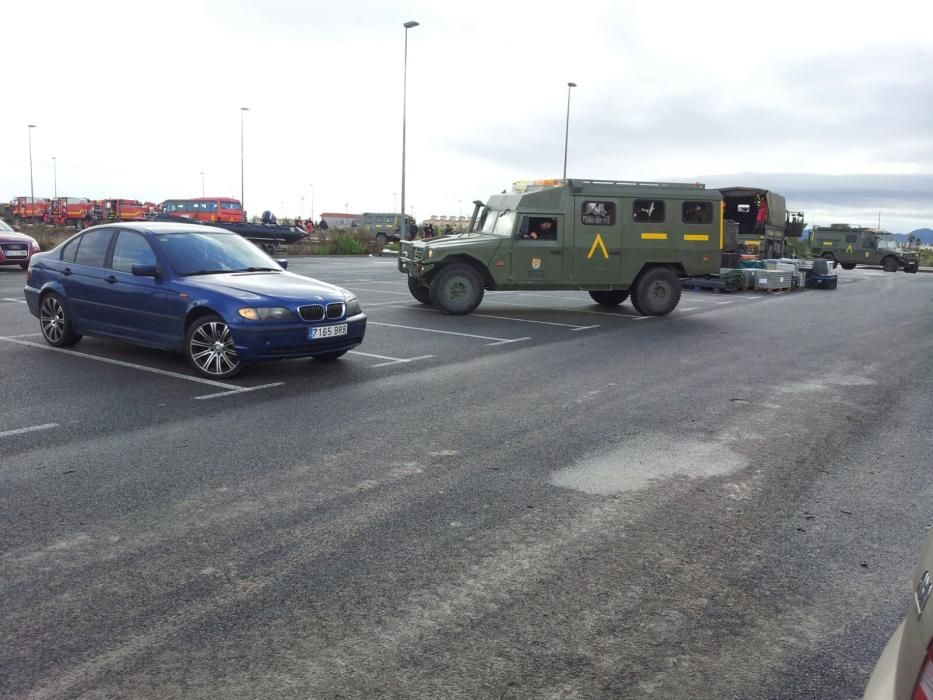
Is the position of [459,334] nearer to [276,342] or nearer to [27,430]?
[276,342]

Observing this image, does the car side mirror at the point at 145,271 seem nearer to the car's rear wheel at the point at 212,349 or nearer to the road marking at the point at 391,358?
the car's rear wheel at the point at 212,349

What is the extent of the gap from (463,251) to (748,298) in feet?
31.3

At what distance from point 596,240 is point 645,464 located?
31.0ft

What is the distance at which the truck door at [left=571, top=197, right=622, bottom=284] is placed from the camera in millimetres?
14758

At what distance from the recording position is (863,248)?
43312 millimetres

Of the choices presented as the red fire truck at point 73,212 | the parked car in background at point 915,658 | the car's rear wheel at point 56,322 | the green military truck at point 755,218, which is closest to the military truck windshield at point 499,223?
the car's rear wheel at point 56,322

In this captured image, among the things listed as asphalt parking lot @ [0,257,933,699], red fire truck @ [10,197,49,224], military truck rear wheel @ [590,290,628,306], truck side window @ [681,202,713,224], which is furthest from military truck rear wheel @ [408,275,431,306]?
red fire truck @ [10,197,49,224]

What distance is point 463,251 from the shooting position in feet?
47.0

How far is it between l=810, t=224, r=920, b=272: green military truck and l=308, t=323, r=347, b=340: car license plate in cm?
3946

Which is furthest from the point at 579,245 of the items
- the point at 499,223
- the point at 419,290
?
the point at 419,290

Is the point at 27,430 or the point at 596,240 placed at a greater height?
the point at 596,240

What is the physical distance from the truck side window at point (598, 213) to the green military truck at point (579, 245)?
2cm

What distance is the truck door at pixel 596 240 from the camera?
14758 mm

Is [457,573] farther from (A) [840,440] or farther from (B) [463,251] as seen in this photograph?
(B) [463,251]
